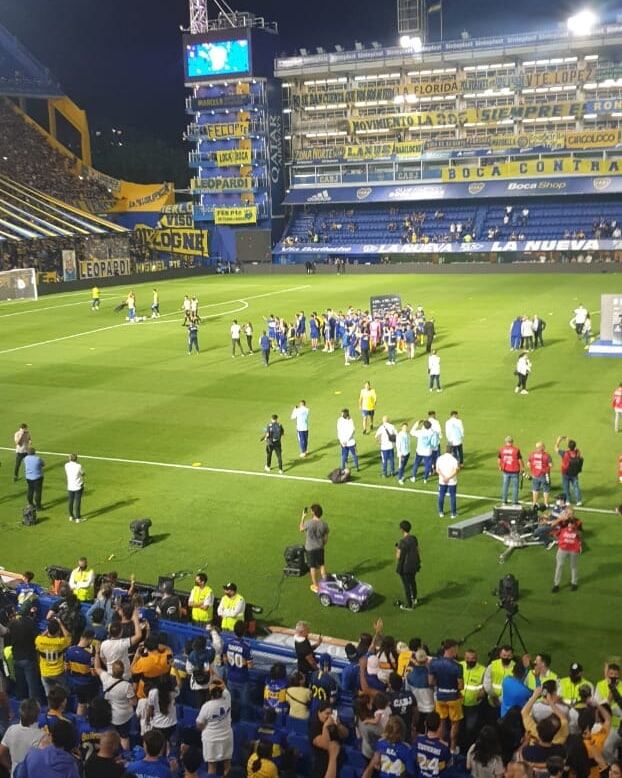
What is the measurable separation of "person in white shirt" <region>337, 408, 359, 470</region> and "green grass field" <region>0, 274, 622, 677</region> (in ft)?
2.06

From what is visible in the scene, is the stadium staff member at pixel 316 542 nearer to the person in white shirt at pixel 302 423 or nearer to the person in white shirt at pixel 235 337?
the person in white shirt at pixel 302 423

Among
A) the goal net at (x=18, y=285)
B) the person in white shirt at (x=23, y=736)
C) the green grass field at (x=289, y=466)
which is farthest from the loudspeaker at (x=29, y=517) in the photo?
the goal net at (x=18, y=285)

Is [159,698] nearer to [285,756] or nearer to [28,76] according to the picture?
[285,756]

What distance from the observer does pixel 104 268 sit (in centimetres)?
7244

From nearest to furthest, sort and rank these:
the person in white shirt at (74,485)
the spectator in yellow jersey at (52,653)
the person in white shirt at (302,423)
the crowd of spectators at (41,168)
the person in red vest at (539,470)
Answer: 1. the spectator in yellow jersey at (52,653)
2. the person in red vest at (539,470)
3. the person in white shirt at (74,485)
4. the person in white shirt at (302,423)
5. the crowd of spectators at (41,168)

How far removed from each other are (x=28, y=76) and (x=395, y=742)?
9117 centimetres

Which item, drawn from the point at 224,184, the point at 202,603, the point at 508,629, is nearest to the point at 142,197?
the point at 224,184

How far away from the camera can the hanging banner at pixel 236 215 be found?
80.4 metres

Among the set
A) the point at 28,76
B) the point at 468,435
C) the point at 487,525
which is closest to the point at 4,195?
the point at 28,76

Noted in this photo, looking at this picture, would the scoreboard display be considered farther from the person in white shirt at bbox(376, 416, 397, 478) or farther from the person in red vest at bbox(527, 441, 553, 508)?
the person in red vest at bbox(527, 441, 553, 508)

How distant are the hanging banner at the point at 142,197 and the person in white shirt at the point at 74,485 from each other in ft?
230

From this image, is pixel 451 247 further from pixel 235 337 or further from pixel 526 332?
pixel 235 337

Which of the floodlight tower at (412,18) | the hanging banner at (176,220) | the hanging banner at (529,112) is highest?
the floodlight tower at (412,18)

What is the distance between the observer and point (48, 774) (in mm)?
7066
